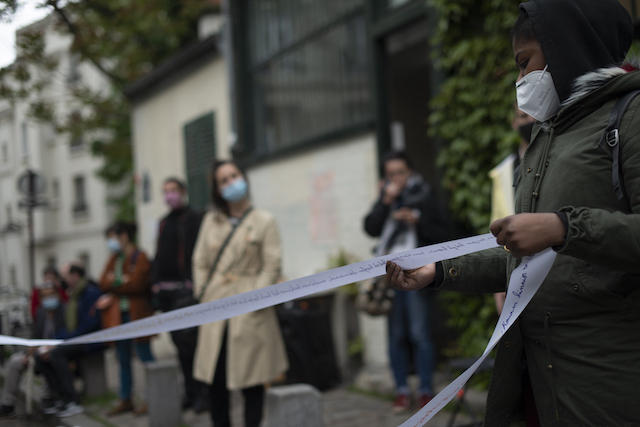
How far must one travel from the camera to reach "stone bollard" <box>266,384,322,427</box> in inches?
152

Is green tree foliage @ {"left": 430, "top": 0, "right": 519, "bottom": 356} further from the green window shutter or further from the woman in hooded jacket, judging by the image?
the green window shutter

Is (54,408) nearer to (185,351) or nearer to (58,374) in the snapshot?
(58,374)

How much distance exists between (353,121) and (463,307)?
2.79 metres

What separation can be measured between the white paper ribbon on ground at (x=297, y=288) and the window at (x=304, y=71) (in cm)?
475

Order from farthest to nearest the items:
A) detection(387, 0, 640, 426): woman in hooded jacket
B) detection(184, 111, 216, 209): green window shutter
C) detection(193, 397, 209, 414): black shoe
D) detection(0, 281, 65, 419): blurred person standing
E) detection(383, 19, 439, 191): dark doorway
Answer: detection(184, 111, 216, 209): green window shutter, detection(383, 19, 439, 191): dark doorway, detection(193, 397, 209, 414): black shoe, detection(0, 281, 65, 419): blurred person standing, detection(387, 0, 640, 426): woman in hooded jacket

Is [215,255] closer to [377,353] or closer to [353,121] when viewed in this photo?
[377,353]

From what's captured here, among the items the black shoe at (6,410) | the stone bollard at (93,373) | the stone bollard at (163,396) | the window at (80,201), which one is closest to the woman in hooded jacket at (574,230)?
the black shoe at (6,410)

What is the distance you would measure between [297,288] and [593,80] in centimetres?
108

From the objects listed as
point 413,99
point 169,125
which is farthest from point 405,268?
point 169,125

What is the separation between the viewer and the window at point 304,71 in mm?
7281

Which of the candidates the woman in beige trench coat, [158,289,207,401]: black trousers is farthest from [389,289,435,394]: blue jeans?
[158,289,207,401]: black trousers

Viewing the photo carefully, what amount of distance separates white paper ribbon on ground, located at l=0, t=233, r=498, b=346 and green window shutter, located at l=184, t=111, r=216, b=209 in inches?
322

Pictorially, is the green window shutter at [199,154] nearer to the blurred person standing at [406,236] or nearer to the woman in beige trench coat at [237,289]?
the blurred person standing at [406,236]

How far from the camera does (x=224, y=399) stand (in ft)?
13.6
